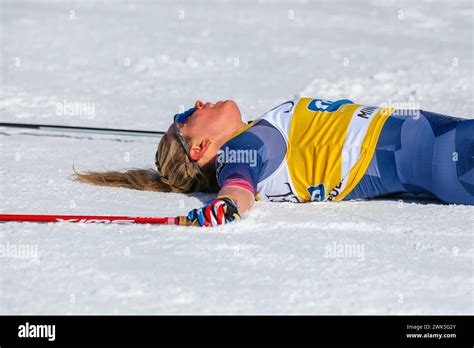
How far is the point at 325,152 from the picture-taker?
10.9 ft

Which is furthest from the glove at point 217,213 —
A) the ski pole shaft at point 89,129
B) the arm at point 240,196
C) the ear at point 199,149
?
the ski pole shaft at point 89,129

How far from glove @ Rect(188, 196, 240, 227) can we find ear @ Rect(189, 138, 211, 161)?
0.39 metres

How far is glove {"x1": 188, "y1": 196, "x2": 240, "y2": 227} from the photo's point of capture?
3.02m

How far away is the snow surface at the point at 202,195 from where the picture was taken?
8.29ft

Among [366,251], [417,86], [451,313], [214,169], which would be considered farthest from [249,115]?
[451,313]

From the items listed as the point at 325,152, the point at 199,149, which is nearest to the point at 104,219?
the point at 199,149

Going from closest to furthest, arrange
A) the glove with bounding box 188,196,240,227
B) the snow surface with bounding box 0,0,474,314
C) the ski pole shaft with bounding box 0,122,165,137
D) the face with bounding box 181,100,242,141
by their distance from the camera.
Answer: the snow surface with bounding box 0,0,474,314, the glove with bounding box 188,196,240,227, the face with bounding box 181,100,242,141, the ski pole shaft with bounding box 0,122,165,137

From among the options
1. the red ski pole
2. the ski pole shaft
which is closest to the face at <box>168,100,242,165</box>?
the red ski pole

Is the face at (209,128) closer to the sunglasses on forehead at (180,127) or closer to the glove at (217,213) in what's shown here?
the sunglasses on forehead at (180,127)

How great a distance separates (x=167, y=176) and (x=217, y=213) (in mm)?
622

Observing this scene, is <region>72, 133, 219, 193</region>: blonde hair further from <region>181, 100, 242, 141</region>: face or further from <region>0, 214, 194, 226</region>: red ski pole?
<region>0, 214, 194, 226</region>: red ski pole

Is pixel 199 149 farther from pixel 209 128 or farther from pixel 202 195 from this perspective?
pixel 202 195

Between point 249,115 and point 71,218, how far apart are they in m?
2.16
